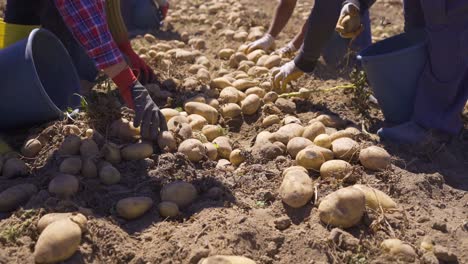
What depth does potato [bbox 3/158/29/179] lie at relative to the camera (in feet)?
5.65

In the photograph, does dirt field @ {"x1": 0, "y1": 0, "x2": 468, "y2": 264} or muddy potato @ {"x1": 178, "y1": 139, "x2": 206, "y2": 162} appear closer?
dirt field @ {"x1": 0, "y1": 0, "x2": 468, "y2": 264}

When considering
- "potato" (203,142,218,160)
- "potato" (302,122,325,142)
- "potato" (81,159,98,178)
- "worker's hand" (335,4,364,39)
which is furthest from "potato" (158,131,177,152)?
"worker's hand" (335,4,364,39)

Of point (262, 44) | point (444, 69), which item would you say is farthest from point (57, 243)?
point (262, 44)

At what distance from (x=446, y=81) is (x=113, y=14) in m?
1.43

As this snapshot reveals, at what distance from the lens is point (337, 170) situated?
172 centimetres

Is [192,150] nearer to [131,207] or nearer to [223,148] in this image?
[223,148]

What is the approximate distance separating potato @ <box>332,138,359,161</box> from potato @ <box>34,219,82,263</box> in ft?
2.94

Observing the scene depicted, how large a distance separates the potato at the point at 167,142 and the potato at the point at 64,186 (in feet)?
1.07

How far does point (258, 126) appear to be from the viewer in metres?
2.25

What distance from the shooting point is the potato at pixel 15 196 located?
1547 mm

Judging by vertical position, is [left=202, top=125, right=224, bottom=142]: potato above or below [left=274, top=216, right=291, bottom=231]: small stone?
below

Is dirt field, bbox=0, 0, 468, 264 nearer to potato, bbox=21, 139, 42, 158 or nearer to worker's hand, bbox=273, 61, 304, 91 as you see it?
potato, bbox=21, 139, 42, 158

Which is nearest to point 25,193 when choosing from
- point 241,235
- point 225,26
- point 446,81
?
point 241,235

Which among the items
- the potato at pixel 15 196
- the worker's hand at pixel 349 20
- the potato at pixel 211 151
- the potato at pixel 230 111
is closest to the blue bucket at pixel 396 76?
the worker's hand at pixel 349 20
